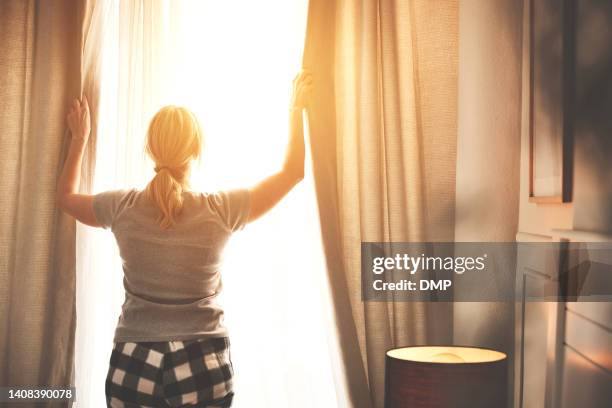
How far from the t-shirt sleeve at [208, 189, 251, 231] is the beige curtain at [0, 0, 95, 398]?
653 millimetres

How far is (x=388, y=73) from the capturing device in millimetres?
2127

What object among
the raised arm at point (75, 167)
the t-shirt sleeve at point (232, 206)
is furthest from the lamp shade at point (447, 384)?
the raised arm at point (75, 167)

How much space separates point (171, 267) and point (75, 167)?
0.62m

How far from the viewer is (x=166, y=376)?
1.69m

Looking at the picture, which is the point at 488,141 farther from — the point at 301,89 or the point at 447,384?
the point at 447,384

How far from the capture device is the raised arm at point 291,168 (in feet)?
6.18

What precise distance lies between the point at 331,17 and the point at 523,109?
2.18 ft

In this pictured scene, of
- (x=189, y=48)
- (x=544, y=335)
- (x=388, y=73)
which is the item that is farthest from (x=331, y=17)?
(x=544, y=335)

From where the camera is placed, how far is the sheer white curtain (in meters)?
2.18

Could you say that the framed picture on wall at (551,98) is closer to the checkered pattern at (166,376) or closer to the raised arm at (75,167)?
the checkered pattern at (166,376)

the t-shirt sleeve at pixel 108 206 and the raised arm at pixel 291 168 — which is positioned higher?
the raised arm at pixel 291 168

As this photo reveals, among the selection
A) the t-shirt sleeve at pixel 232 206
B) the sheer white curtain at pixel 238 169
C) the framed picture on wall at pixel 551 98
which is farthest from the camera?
the sheer white curtain at pixel 238 169

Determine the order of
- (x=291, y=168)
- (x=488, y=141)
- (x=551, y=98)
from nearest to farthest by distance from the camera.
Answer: (x=551, y=98), (x=291, y=168), (x=488, y=141)

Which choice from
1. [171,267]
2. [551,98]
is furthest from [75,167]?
[551,98]
